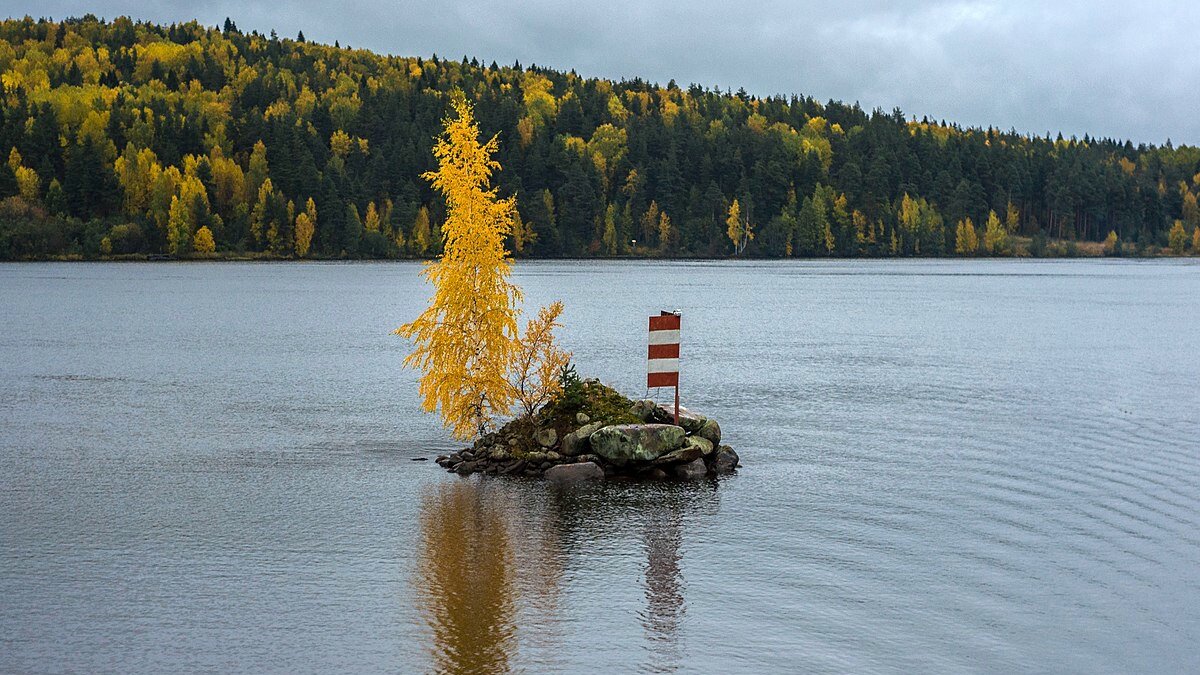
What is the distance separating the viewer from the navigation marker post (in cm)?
2645

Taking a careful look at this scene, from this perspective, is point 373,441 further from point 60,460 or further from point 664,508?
point 664,508

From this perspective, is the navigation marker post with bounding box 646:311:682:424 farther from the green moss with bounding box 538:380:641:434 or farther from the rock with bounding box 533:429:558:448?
the rock with bounding box 533:429:558:448

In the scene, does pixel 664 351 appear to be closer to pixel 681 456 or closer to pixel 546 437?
pixel 681 456

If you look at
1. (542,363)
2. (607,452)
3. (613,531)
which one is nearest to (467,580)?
(613,531)

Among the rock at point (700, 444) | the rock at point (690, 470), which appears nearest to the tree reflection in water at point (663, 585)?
the rock at point (690, 470)

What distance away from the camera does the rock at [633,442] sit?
24953 millimetres

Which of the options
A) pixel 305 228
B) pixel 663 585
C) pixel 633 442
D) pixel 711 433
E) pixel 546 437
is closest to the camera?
pixel 663 585

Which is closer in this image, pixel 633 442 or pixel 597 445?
pixel 633 442

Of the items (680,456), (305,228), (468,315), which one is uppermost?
(305,228)

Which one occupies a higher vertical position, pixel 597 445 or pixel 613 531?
pixel 597 445

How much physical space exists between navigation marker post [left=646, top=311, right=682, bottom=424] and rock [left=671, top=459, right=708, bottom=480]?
128 cm

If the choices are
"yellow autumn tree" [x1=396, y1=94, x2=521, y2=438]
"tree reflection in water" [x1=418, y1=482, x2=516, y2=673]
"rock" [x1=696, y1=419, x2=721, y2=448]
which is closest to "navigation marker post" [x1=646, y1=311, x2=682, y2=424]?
"rock" [x1=696, y1=419, x2=721, y2=448]

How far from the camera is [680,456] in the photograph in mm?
25312

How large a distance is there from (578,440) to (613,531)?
522 cm
